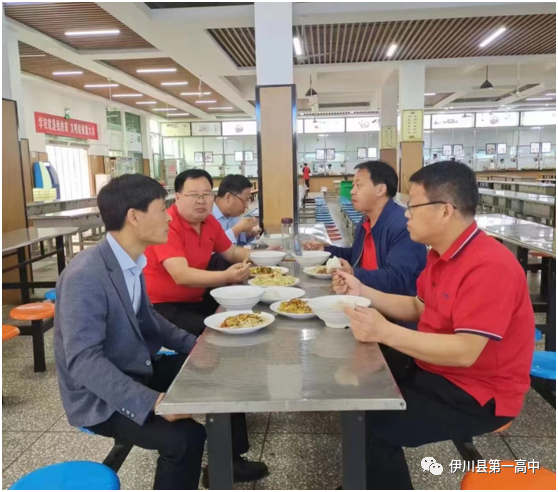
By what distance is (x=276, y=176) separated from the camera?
546 cm

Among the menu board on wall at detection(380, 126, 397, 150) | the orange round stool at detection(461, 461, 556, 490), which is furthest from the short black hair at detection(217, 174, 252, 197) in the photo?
the menu board on wall at detection(380, 126, 397, 150)

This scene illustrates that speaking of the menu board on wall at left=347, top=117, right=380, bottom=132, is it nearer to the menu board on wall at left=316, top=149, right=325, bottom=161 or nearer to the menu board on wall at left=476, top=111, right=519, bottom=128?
the menu board on wall at left=316, top=149, right=325, bottom=161

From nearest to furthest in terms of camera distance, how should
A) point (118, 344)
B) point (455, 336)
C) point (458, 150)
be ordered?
point (455, 336)
point (118, 344)
point (458, 150)

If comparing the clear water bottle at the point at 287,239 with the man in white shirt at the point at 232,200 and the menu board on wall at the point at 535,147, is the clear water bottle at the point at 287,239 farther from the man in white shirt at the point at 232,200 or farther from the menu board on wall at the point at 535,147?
the menu board on wall at the point at 535,147

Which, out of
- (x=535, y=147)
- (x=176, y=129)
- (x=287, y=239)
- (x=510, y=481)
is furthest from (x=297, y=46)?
(x=535, y=147)

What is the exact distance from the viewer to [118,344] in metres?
1.59

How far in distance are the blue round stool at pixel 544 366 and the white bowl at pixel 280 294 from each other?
3.53 feet

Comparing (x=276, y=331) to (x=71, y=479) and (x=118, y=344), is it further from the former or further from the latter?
(x=71, y=479)

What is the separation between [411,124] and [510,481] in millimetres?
8871

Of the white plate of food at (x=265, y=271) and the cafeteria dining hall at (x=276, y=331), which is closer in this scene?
the cafeteria dining hall at (x=276, y=331)

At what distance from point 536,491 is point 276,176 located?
4.55 m

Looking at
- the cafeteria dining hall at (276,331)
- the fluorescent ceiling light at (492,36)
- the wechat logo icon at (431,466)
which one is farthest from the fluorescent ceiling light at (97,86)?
the wechat logo icon at (431,466)

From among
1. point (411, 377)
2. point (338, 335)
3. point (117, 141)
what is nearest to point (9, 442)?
point (338, 335)

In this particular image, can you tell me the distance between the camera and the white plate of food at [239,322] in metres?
1.61
